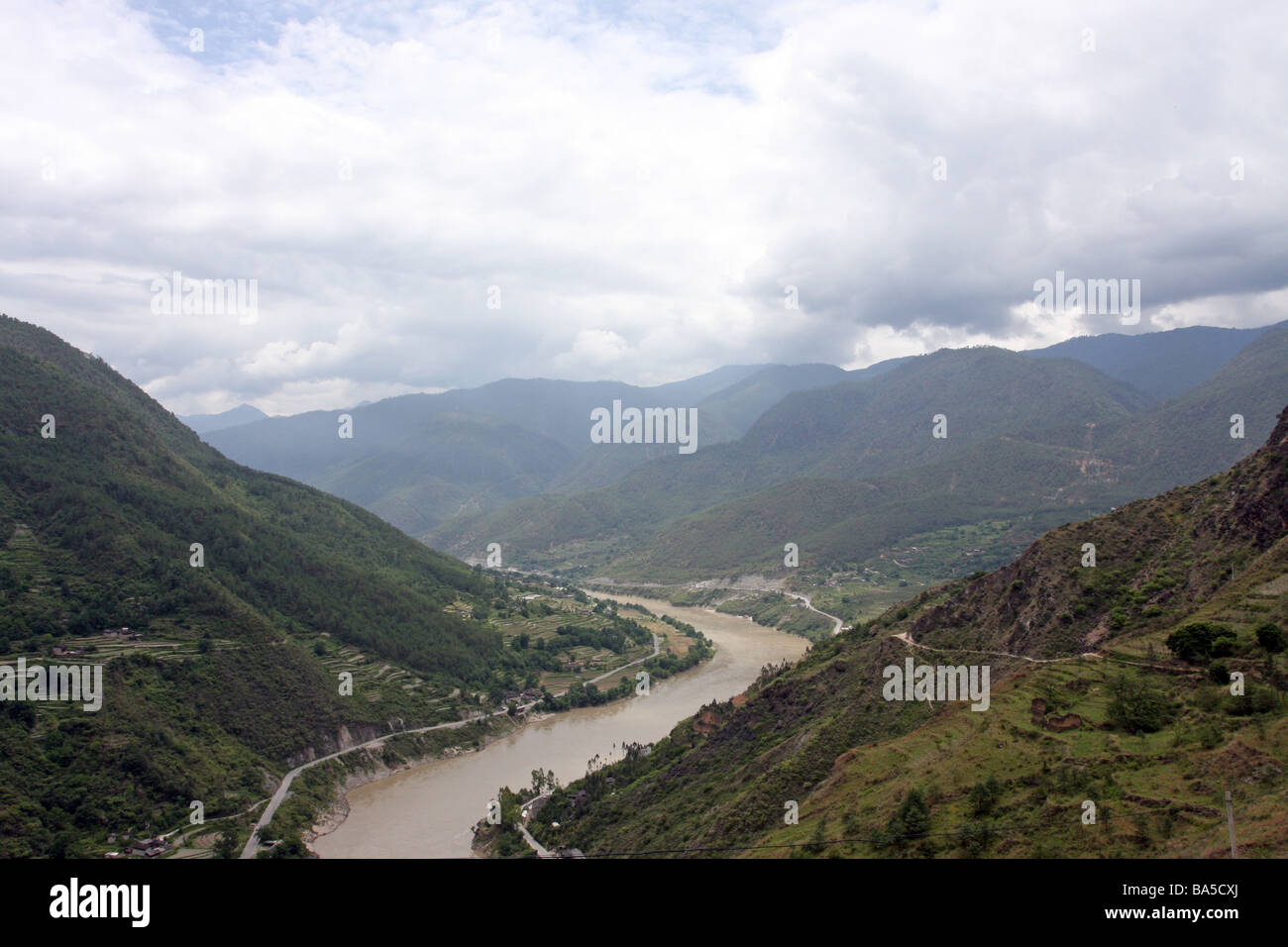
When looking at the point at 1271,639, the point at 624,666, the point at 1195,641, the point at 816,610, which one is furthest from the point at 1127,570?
the point at 816,610

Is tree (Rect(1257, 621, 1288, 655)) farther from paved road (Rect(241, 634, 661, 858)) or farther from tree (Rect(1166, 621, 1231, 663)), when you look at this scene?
paved road (Rect(241, 634, 661, 858))

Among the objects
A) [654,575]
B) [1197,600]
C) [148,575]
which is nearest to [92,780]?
[148,575]

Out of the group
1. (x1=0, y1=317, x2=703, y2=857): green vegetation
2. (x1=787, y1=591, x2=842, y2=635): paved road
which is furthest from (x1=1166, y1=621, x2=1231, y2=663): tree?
(x1=787, y1=591, x2=842, y2=635): paved road

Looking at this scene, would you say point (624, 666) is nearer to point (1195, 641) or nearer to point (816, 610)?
point (816, 610)

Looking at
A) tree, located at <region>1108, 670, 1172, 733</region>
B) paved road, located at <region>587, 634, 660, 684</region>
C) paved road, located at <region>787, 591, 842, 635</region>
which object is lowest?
paved road, located at <region>587, 634, 660, 684</region>

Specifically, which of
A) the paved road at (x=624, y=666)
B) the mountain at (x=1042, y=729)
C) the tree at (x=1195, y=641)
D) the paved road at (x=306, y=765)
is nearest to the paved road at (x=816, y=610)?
the paved road at (x=624, y=666)

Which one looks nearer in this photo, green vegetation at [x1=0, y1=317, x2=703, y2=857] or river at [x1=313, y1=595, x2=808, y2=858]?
river at [x1=313, y1=595, x2=808, y2=858]

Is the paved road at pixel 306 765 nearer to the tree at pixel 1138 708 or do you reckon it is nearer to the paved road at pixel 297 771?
the paved road at pixel 297 771
